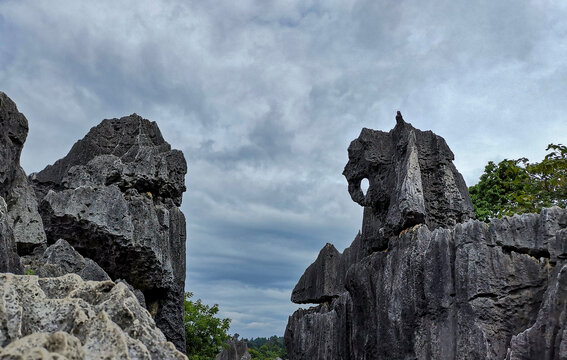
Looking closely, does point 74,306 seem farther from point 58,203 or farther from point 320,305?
point 320,305

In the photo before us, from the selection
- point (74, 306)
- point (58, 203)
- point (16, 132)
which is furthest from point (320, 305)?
point (74, 306)

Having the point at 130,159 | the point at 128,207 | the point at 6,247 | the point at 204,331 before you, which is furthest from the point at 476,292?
the point at 204,331

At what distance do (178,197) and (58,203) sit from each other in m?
4.50

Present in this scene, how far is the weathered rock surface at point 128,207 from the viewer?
1508 cm

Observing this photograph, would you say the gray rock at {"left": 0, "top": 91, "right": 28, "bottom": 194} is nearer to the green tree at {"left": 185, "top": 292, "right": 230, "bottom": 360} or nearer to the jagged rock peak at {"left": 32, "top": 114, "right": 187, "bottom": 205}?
the jagged rock peak at {"left": 32, "top": 114, "right": 187, "bottom": 205}

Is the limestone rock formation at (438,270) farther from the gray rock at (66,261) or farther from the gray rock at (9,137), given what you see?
the gray rock at (9,137)

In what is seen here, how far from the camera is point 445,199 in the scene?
14.5 meters

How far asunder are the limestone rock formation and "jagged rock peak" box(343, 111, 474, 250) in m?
0.03

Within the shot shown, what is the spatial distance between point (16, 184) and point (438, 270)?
905 cm

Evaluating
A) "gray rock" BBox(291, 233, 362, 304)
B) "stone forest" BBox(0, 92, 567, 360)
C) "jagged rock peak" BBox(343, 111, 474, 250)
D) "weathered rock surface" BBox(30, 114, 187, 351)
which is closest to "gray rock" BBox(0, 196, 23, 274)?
"stone forest" BBox(0, 92, 567, 360)

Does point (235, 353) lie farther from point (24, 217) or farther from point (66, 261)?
point (24, 217)

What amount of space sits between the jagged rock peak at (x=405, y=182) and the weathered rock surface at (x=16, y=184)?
855cm

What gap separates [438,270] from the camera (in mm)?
11578

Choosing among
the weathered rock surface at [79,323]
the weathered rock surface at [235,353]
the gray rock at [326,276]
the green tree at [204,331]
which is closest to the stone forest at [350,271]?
the weathered rock surface at [79,323]
